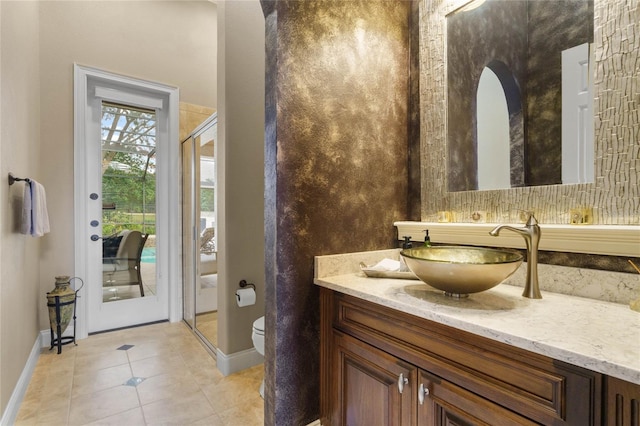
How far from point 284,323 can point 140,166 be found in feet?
8.84

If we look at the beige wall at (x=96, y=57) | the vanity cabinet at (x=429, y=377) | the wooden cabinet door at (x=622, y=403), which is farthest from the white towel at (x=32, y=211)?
the wooden cabinet door at (x=622, y=403)

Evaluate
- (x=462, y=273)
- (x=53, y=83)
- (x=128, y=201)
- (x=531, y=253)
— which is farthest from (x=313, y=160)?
(x=53, y=83)

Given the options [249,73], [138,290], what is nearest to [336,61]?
[249,73]

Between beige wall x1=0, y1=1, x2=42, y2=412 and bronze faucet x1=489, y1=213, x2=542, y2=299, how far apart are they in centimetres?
240

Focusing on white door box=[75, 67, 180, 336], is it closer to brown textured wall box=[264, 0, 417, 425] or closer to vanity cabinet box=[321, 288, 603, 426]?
brown textured wall box=[264, 0, 417, 425]

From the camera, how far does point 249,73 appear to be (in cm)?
226

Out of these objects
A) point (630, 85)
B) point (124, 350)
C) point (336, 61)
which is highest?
point (336, 61)

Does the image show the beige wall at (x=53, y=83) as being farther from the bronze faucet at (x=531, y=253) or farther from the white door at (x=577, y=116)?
the white door at (x=577, y=116)

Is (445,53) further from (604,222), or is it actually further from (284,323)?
(284,323)

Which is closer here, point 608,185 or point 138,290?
point 608,185

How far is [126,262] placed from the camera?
121 inches

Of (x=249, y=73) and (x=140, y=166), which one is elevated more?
(x=249, y=73)

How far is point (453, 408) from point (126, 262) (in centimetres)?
322

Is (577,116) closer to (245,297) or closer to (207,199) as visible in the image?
(245,297)
